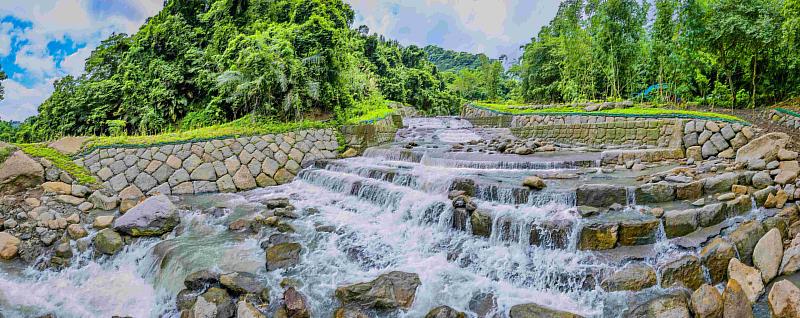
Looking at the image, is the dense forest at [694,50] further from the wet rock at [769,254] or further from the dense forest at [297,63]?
the wet rock at [769,254]

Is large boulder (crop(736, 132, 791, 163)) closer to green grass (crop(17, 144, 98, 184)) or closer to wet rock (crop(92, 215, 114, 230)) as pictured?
wet rock (crop(92, 215, 114, 230))

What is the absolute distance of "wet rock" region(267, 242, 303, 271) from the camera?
4777mm

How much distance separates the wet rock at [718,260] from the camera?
4.02 meters

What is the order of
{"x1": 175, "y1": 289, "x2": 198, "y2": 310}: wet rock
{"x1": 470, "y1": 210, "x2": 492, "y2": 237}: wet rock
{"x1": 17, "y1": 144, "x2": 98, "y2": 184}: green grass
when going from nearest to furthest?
{"x1": 175, "y1": 289, "x2": 198, "y2": 310}: wet rock
{"x1": 470, "y1": 210, "x2": 492, "y2": 237}: wet rock
{"x1": 17, "y1": 144, "x2": 98, "y2": 184}: green grass

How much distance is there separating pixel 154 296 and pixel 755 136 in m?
11.3

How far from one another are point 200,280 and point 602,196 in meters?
5.49

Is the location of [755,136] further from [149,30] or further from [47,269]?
[149,30]

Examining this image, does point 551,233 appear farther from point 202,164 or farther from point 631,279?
point 202,164

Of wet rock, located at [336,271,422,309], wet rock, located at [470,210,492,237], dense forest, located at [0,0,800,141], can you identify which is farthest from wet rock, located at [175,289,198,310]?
dense forest, located at [0,0,800,141]

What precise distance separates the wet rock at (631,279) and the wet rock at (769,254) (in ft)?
4.00

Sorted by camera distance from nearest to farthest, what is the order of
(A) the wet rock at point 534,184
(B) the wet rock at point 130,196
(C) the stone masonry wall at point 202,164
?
(A) the wet rock at point 534,184 < (B) the wet rock at point 130,196 < (C) the stone masonry wall at point 202,164

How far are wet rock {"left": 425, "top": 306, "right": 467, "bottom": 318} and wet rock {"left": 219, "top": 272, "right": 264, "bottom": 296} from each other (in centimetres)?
194

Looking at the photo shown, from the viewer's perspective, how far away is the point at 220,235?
235 inches

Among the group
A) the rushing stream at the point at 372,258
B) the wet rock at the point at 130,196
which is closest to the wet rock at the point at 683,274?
the rushing stream at the point at 372,258
